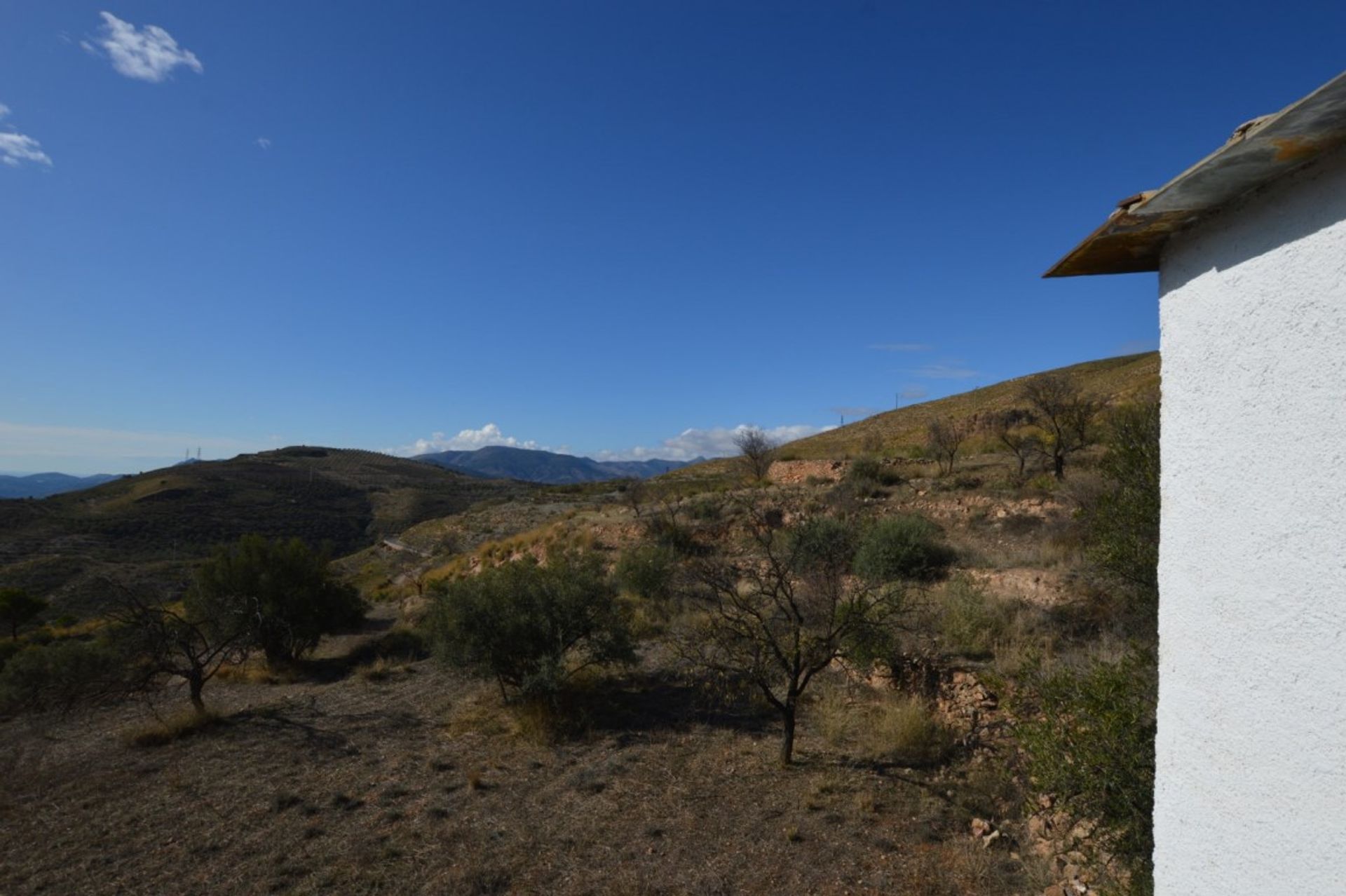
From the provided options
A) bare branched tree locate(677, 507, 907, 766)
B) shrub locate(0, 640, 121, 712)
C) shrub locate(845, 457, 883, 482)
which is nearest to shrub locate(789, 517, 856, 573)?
bare branched tree locate(677, 507, 907, 766)

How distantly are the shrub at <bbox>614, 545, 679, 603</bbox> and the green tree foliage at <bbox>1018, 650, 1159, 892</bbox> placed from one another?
10.6 metres

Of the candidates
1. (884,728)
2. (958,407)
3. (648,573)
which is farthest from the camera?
(958,407)

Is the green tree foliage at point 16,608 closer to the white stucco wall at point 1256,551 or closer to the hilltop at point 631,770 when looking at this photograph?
the hilltop at point 631,770

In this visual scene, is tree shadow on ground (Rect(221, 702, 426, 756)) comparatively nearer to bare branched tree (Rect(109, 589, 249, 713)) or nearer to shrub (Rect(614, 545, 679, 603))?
bare branched tree (Rect(109, 589, 249, 713))

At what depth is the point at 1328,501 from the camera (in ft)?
5.48

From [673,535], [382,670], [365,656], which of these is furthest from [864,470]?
[365,656]

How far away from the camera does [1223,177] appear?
1.93 m

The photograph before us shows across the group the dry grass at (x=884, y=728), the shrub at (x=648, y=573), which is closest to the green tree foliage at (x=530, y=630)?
the dry grass at (x=884, y=728)

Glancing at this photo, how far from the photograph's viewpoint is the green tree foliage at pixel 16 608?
2142 centimetres

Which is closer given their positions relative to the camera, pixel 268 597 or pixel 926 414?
pixel 268 597

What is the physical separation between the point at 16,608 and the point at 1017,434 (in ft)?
123

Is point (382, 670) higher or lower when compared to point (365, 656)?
higher

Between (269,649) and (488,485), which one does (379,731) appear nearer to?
(269,649)

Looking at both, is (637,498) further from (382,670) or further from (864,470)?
(382,670)
